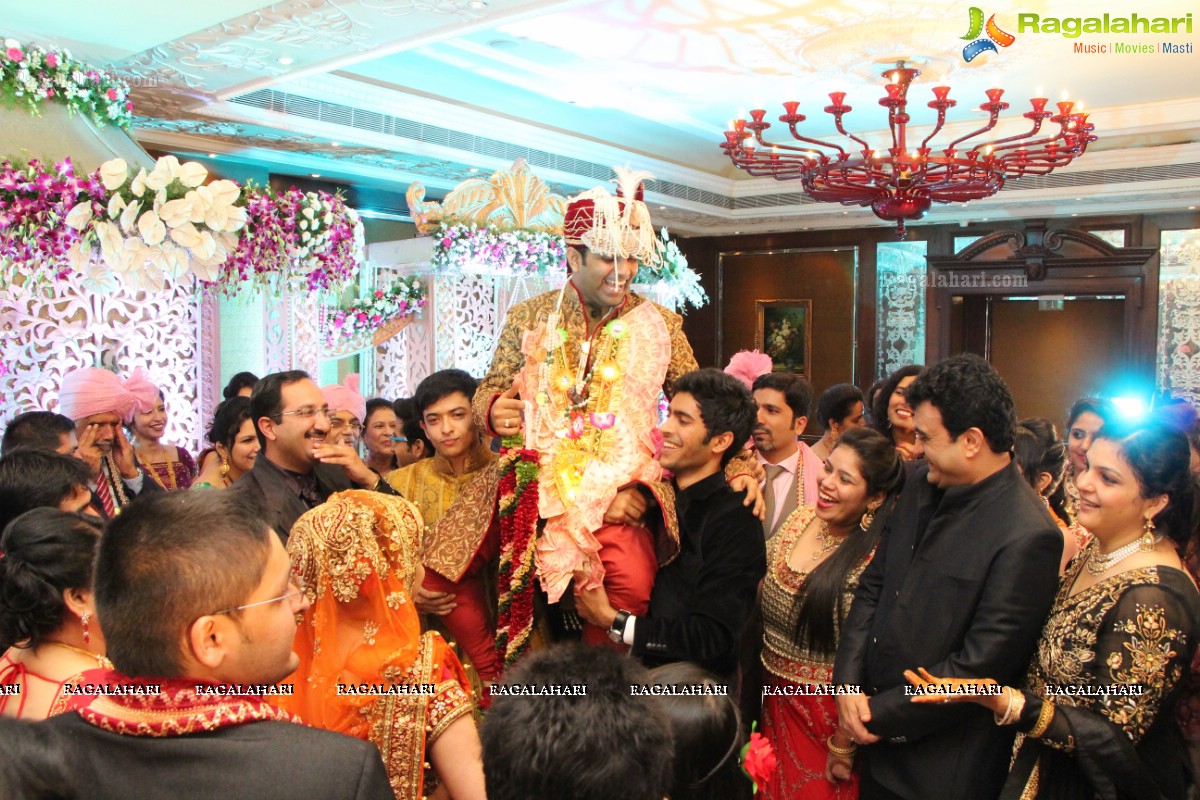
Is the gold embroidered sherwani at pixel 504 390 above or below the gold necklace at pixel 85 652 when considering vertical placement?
above

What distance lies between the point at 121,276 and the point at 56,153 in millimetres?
647

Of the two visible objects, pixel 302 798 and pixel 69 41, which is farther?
pixel 69 41

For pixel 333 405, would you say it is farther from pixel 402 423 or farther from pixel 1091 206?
pixel 1091 206

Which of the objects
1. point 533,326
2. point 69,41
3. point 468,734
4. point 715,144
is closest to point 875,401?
point 533,326

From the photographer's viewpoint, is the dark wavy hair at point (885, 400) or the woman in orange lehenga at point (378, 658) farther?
the dark wavy hair at point (885, 400)

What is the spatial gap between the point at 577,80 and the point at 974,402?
5.24 meters

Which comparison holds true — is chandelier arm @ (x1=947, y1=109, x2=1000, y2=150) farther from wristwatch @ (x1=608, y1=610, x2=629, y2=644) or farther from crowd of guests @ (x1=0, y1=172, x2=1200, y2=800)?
wristwatch @ (x1=608, y1=610, x2=629, y2=644)

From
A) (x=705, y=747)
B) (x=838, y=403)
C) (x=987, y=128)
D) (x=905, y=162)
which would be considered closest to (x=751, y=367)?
(x=838, y=403)

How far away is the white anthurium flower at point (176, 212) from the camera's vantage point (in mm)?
3391

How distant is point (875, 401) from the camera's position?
15.2 feet

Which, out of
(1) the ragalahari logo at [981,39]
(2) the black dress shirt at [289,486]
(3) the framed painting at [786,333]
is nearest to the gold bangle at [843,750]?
(2) the black dress shirt at [289,486]

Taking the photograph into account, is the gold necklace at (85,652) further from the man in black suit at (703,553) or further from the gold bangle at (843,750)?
the gold bangle at (843,750)

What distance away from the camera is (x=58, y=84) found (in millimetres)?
3953

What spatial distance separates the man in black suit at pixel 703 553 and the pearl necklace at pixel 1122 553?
2.61 ft
